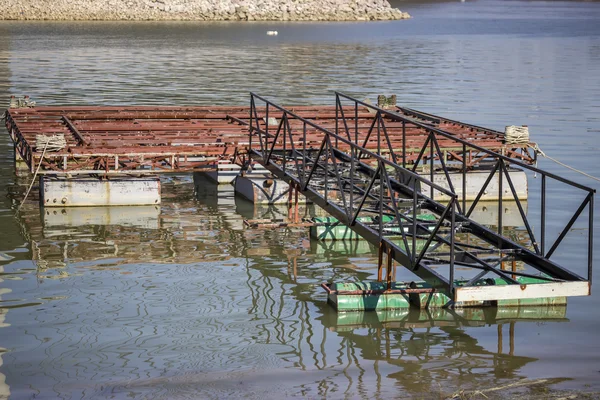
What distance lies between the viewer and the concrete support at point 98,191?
22406 millimetres

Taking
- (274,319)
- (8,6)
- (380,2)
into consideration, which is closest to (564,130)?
(274,319)

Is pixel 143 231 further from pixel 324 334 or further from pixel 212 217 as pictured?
pixel 324 334

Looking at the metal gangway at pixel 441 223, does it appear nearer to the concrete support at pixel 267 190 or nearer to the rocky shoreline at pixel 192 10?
the concrete support at pixel 267 190

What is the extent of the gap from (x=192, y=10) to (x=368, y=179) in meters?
134

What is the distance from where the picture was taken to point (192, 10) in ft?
491

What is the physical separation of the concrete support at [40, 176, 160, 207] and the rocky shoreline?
124233 millimetres

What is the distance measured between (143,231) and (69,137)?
572 centimetres

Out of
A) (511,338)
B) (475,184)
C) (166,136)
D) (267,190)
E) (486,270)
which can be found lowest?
(511,338)

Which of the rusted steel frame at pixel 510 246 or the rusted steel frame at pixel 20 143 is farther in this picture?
the rusted steel frame at pixel 20 143

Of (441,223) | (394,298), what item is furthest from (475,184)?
(394,298)

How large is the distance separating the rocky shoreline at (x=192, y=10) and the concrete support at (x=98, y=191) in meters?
124

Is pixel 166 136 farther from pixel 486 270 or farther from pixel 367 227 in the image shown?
pixel 486 270

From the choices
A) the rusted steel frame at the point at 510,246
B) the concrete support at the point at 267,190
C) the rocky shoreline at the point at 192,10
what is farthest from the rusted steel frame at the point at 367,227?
the rocky shoreline at the point at 192,10

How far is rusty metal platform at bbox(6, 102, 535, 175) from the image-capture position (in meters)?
23.1
